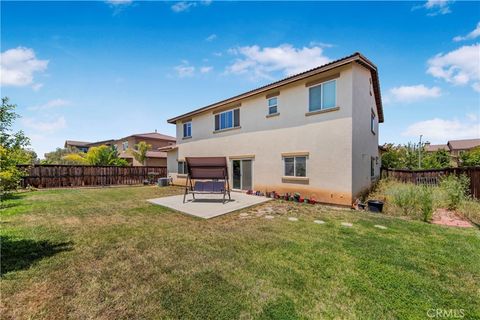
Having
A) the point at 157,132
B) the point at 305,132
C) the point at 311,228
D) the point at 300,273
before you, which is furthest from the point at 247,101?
the point at 157,132

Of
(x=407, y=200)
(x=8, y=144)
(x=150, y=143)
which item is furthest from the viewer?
(x=150, y=143)

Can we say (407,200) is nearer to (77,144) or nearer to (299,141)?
(299,141)

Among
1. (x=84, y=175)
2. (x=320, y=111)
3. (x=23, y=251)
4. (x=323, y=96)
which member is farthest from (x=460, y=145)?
(x=84, y=175)

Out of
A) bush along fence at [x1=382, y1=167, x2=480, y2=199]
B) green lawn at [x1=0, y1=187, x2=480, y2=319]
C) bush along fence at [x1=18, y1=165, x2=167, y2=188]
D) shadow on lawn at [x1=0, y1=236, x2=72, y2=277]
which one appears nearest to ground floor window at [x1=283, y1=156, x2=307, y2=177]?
green lawn at [x1=0, y1=187, x2=480, y2=319]

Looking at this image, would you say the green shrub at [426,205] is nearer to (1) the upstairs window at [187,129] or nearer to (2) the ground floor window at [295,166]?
(2) the ground floor window at [295,166]

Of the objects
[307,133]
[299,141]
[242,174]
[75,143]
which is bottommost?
[242,174]

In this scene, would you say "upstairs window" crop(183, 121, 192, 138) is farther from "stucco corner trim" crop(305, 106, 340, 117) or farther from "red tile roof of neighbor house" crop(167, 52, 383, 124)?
"stucco corner trim" crop(305, 106, 340, 117)

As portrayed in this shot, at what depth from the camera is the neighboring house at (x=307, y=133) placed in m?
9.07

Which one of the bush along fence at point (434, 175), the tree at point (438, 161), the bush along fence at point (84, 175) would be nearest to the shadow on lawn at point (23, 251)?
the bush along fence at point (84, 175)

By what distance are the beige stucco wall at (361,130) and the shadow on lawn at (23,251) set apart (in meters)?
10.4

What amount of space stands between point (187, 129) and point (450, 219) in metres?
17.3

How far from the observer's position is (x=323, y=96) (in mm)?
9805

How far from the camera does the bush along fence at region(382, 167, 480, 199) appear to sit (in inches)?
396

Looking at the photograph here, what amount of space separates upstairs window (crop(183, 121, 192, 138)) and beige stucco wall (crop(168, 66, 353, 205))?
3.78 meters
